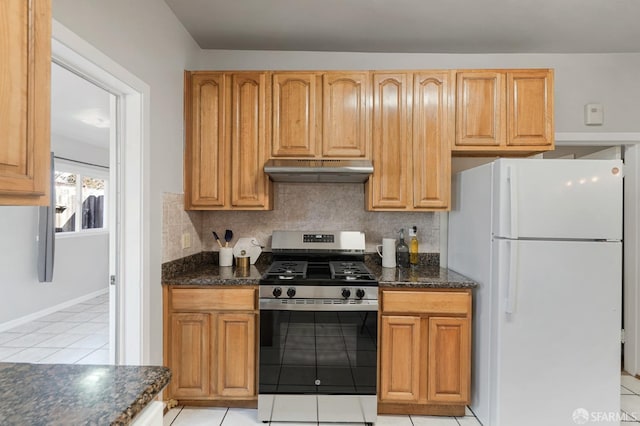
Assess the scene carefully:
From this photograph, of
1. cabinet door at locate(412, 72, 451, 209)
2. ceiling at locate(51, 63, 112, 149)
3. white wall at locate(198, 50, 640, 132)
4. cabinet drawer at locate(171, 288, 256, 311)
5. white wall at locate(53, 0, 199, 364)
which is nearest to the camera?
white wall at locate(53, 0, 199, 364)

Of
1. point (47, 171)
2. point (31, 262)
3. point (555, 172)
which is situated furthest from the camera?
point (31, 262)

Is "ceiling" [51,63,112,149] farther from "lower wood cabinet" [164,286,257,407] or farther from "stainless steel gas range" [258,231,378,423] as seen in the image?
"stainless steel gas range" [258,231,378,423]

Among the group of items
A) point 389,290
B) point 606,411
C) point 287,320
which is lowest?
point 606,411

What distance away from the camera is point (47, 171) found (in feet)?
2.64

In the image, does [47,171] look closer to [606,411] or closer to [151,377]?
[151,377]

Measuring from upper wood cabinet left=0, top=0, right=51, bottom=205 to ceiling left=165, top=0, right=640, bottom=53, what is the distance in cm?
173

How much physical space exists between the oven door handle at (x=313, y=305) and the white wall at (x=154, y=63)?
2.42ft

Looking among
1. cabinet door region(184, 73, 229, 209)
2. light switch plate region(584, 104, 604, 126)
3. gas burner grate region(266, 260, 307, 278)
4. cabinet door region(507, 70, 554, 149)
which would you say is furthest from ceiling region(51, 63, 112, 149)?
light switch plate region(584, 104, 604, 126)

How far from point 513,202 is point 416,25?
4.75 ft

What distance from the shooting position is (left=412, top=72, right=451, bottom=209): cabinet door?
2.48m

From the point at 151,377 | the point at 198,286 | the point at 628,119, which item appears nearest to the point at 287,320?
the point at 198,286

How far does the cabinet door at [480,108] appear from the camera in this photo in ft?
8.01

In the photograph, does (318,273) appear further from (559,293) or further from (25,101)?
(25,101)

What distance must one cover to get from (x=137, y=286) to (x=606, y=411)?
111 inches
